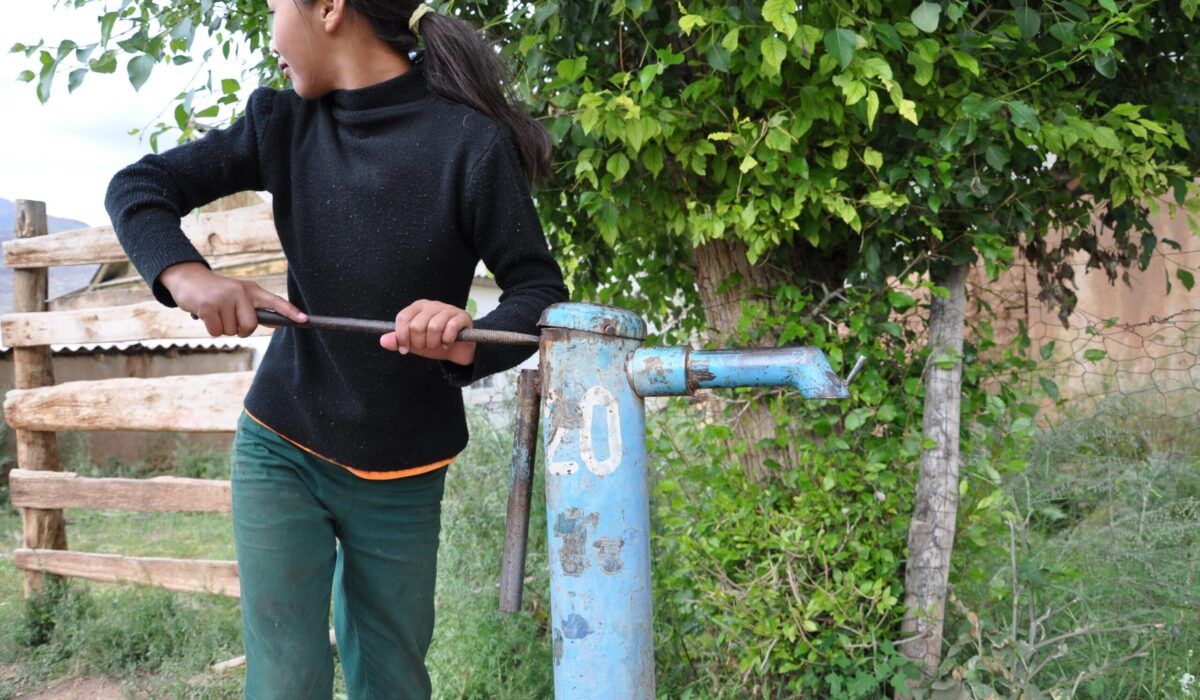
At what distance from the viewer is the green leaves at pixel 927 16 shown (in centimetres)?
193

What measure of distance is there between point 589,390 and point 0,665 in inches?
140

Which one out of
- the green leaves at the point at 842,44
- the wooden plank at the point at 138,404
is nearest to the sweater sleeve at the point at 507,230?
the green leaves at the point at 842,44

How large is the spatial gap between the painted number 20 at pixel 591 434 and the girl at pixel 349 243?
42 cm

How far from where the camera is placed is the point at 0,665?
389 cm

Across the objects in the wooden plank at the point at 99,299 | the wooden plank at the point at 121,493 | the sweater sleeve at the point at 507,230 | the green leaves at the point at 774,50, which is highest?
the green leaves at the point at 774,50

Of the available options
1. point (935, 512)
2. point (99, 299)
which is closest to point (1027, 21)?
point (935, 512)

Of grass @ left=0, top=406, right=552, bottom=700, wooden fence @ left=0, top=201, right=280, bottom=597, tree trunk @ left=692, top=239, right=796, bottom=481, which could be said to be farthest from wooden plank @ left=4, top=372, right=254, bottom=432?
tree trunk @ left=692, top=239, right=796, bottom=481

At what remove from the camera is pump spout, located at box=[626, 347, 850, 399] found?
1315 millimetres

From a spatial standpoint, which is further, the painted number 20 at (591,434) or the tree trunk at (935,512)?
the tree trunk at (935,512)

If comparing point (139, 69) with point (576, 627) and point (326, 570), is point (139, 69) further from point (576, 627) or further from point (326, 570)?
point (576, 627)

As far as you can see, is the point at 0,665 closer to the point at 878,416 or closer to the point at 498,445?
the point at 498,445

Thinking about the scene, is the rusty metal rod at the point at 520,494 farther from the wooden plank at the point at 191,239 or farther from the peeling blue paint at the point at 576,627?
the wooden plank at the point at 191,239

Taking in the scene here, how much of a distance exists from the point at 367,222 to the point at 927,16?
1.11 metres

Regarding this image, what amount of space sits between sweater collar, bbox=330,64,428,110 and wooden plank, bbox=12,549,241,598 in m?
2.49
